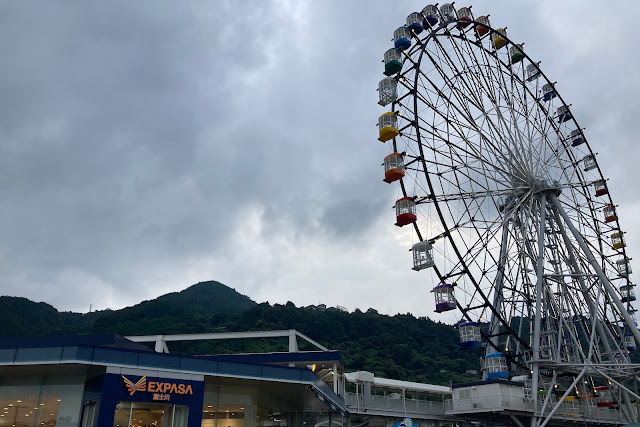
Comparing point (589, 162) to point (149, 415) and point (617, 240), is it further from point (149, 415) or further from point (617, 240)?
point (149, 415)

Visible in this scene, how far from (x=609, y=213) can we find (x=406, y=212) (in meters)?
22.3

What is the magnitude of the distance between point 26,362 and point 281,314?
84702mm

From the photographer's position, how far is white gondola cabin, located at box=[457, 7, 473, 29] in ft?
128

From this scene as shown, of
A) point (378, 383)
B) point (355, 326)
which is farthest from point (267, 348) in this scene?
point (378, 383)

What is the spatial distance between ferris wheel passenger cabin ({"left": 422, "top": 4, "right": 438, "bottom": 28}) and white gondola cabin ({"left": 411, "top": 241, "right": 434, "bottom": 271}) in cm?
1592

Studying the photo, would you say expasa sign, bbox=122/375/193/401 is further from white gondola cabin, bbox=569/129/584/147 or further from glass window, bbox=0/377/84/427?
white gondola cabin, bbox=569/129/584/147

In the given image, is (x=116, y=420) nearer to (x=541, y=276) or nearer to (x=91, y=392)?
(x=91, y=392)

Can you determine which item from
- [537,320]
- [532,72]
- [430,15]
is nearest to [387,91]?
[430,15]

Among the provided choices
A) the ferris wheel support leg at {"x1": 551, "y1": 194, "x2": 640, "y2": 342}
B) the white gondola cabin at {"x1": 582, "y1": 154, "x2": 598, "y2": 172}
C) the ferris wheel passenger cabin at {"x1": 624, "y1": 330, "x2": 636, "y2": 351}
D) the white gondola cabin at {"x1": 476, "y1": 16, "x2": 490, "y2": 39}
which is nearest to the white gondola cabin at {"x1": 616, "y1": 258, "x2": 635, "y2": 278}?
→ the ferris wheel passenger cabin at {"x1": 624, "y1": 330, "x2": 636, "y2": 351}

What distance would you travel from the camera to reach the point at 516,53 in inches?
1658

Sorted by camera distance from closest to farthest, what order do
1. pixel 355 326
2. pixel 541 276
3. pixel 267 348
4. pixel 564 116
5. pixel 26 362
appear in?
pixel 26 362
pixel 541 276
pixel 564 116
pixel 267 348
pixel 355 326

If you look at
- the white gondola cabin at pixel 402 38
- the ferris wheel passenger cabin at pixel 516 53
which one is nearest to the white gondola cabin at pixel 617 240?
the ferris wheel passenger cabin at pixel 516 53

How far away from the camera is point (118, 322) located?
11412cm

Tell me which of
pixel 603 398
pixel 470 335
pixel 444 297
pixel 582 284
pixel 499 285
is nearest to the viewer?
pixel 444 297
